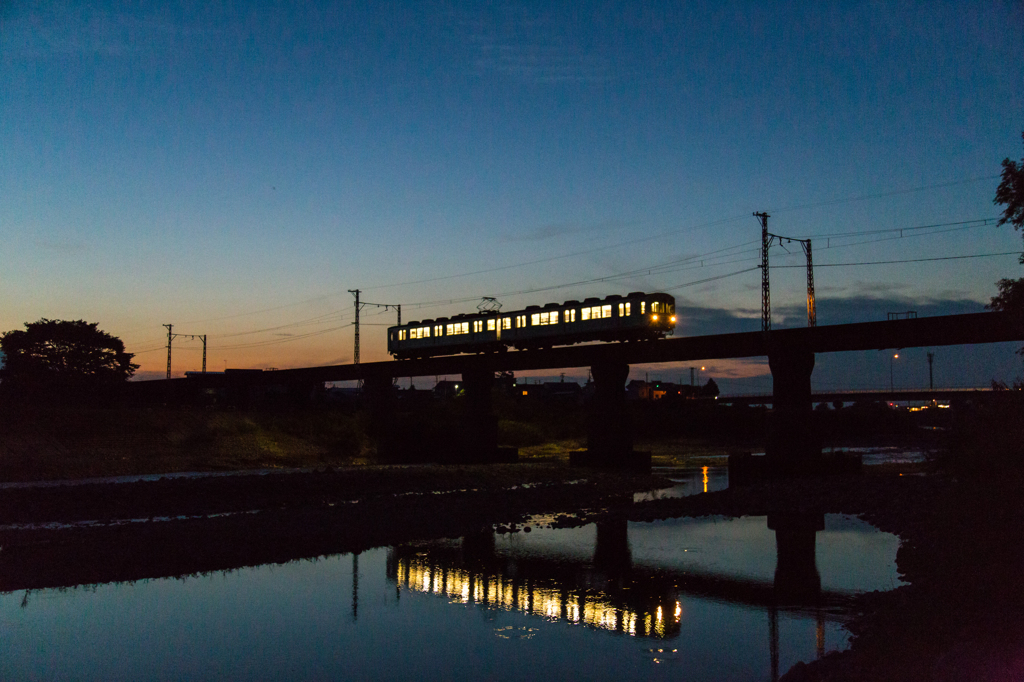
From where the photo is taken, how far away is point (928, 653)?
30.5 ft

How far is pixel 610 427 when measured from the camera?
49.2m

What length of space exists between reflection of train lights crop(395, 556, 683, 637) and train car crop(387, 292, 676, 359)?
32543mm

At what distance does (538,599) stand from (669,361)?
33820 millimetres

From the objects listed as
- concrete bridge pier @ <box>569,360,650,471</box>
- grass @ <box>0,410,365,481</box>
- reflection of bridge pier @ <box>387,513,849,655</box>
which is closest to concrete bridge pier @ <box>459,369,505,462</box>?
concrete bridge pier @ <box>569,360,650,471</box>

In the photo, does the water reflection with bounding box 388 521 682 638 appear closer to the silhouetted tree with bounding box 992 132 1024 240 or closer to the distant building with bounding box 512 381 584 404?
the silhouetted tree with bounding box 992 132 1024 240

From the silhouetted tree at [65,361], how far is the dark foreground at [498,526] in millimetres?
45648

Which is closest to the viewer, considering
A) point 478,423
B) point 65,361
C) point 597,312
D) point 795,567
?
point 795,567

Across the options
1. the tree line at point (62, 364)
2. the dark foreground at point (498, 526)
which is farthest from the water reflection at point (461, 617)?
the tree line at point (62, 364)

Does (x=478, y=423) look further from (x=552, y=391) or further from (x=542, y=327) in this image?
(x=552, y=391)

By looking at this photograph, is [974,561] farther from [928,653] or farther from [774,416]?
[774,416]

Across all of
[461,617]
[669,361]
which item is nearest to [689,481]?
[669,361]

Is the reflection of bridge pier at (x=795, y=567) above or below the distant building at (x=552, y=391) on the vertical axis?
below

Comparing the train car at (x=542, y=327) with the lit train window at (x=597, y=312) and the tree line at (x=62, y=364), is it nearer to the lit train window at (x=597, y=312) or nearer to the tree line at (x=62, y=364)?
the lit train window at (x=597, y=312)

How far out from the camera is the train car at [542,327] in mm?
48781
